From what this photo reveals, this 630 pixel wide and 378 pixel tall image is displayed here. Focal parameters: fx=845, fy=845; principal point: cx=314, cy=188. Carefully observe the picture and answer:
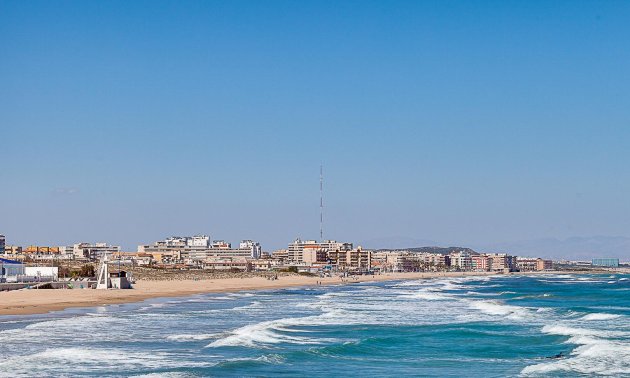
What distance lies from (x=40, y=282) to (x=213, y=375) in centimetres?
5669

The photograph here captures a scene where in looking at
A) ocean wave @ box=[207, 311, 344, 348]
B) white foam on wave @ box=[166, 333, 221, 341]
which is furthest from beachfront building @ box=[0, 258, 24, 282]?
white foam on wave @ box=[166, 333, 221, 341]

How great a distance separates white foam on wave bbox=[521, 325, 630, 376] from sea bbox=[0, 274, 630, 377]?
0.13 feet

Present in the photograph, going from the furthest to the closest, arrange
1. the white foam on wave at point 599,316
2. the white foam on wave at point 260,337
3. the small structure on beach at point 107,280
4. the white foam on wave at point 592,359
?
1. the small structure on beach at point 107,280
2. the white foam on wave at point 599,316
3. the white foam on wave at point 260,337
4. the white foam on wave at point 592,359

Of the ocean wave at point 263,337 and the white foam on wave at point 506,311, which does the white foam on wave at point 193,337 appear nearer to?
the ocean wave at point 263,337

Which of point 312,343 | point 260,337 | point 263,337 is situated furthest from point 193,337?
point 312,343

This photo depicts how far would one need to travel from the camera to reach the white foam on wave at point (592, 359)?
27.5 m

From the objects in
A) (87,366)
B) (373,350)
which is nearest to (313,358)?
(373,350)

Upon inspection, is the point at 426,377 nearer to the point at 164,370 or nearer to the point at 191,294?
the point at 164,370

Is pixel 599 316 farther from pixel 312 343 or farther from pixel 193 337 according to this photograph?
pixel 193 337

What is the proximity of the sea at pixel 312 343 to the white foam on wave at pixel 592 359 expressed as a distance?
4cm

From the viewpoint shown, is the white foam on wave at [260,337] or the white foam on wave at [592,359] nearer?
the white foam on wave at [592,359]

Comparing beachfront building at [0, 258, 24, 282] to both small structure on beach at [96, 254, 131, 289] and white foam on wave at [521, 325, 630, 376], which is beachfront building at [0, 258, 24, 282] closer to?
small structure on beach at [96, 254, 131, 289]

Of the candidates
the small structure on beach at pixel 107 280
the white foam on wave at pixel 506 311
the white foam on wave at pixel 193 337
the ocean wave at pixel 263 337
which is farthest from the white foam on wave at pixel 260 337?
the small structure on beach at pixel 107 280

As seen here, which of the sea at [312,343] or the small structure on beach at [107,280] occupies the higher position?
the small structure on beach at [107,280]
